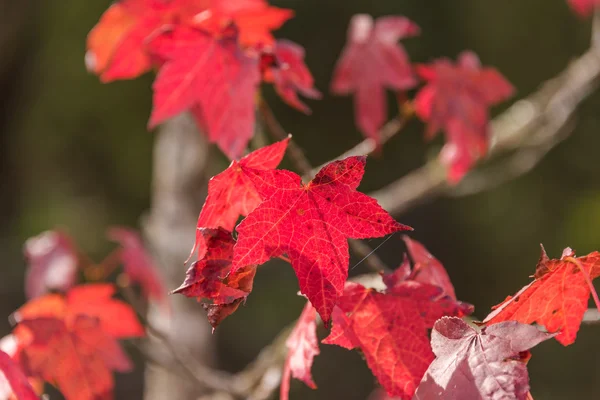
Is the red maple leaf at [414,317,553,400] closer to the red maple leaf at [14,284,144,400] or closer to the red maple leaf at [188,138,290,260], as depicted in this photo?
the red maple leaf at [188,138,290,260]

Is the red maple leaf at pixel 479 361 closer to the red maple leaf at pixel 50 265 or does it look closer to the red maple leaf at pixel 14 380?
the red maple leaf at pixel 14 380

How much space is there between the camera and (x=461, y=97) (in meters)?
1.11

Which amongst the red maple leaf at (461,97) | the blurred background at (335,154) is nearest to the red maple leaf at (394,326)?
the red maple leaf at (461,97)

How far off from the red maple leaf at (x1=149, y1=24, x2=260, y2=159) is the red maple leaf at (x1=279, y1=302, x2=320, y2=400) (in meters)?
0.22

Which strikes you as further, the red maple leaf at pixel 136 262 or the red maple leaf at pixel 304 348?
the red maple leaf at pixel 136 262

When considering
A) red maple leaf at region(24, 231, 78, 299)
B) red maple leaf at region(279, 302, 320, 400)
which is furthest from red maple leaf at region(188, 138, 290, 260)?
red maple leaf at region(24, 231, 78, 299)

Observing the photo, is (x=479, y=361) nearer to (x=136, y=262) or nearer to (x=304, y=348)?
(x=304, y=348)

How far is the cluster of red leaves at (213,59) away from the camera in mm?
717

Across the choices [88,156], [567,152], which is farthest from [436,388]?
[88,156]

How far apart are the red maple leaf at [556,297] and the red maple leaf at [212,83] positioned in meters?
0.36

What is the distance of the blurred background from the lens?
3395 millimetres

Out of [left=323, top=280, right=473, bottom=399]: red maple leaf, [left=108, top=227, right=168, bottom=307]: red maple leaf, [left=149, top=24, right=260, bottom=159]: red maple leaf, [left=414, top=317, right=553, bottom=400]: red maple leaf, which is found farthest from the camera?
[left=108, top=227, right=168, bottom=307]: red maple leaf

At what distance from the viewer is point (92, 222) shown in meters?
3.73

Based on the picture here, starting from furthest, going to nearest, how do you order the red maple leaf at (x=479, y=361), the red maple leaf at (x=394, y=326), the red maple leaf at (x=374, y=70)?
the red maple leaf at (x=374, y=70) → the red maple leaf at (x=394, y=326) → the red maple leaf at (x=479, y=361)
